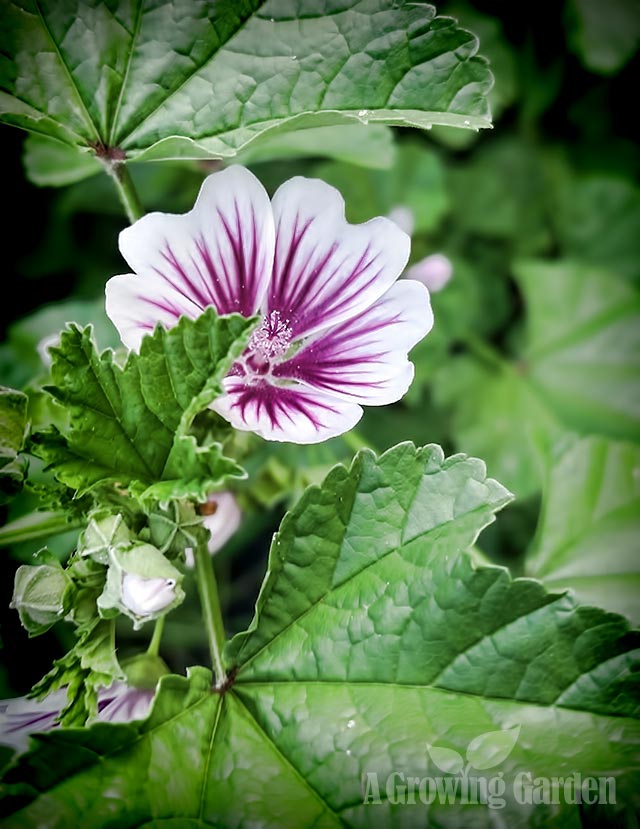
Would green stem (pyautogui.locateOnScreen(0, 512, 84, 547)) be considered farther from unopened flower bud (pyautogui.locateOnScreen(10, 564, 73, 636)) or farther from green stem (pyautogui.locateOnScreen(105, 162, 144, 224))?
green stem (pyautogui.locateOnScreen(105, 162, 144, 224))

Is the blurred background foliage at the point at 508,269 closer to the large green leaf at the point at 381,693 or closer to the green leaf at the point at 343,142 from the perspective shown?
the green leaf at the point at 343,142

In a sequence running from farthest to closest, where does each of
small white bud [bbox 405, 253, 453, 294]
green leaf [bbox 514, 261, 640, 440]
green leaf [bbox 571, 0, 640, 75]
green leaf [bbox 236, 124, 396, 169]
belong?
green leaf [bbox 514, 261, 640, 440]
green leaf [bbox 571, 0, 640, 75]
small white bud [bbox 405, 253, 453, 294]
green leaf [bbox 236, 124, 396, 169]

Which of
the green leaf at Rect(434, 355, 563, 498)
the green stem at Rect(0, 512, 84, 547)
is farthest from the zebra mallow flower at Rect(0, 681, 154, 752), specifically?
the green leaf at Rect(434, 355, 563, 498)

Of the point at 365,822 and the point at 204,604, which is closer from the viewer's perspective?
the point at 365,822

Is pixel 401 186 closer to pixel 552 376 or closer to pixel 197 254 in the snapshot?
pixel 552 376

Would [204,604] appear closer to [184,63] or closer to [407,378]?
[407,378]

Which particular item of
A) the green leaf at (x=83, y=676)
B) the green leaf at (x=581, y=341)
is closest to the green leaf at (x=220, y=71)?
the green leaf at (x=83, y=676)

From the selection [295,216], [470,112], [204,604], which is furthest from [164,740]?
[470,112]

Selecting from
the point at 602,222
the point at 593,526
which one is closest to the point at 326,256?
the point at 593,526
